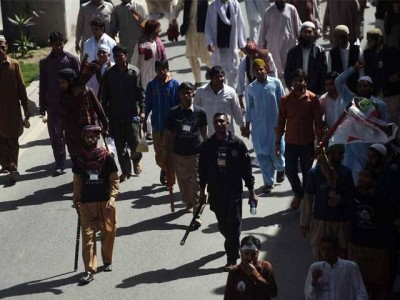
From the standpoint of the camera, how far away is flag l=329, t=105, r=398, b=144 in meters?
13.8

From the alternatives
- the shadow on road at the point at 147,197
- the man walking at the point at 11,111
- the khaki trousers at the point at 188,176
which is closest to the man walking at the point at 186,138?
the khaki trousers at the point at 188,176

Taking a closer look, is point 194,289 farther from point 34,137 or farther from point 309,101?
point 34,137

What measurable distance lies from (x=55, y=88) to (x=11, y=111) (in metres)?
0.66

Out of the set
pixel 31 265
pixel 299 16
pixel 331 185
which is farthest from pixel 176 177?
pixel 299 16

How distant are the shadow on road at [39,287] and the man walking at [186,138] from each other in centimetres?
205

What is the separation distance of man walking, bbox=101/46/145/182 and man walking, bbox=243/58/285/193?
4.87 ft

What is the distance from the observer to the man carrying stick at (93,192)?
13.3 meters

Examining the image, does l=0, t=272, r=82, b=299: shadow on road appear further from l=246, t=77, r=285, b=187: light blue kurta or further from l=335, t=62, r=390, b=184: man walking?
l=246, t=77, r=285, b=187: light blue kurta

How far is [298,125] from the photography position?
49.2ft

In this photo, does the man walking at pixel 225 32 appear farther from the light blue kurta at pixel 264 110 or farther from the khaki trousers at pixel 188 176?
the khaki trousers at pixel 188 176

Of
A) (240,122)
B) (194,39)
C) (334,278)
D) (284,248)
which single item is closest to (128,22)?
(194,39)

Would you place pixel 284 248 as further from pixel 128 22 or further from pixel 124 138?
pixel 128 22

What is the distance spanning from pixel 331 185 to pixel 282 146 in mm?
3946

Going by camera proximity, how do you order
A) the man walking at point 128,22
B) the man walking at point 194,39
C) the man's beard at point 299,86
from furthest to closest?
the man walking at point 194,39, the man walking at point 128,22, the man's beard at point 299,86
